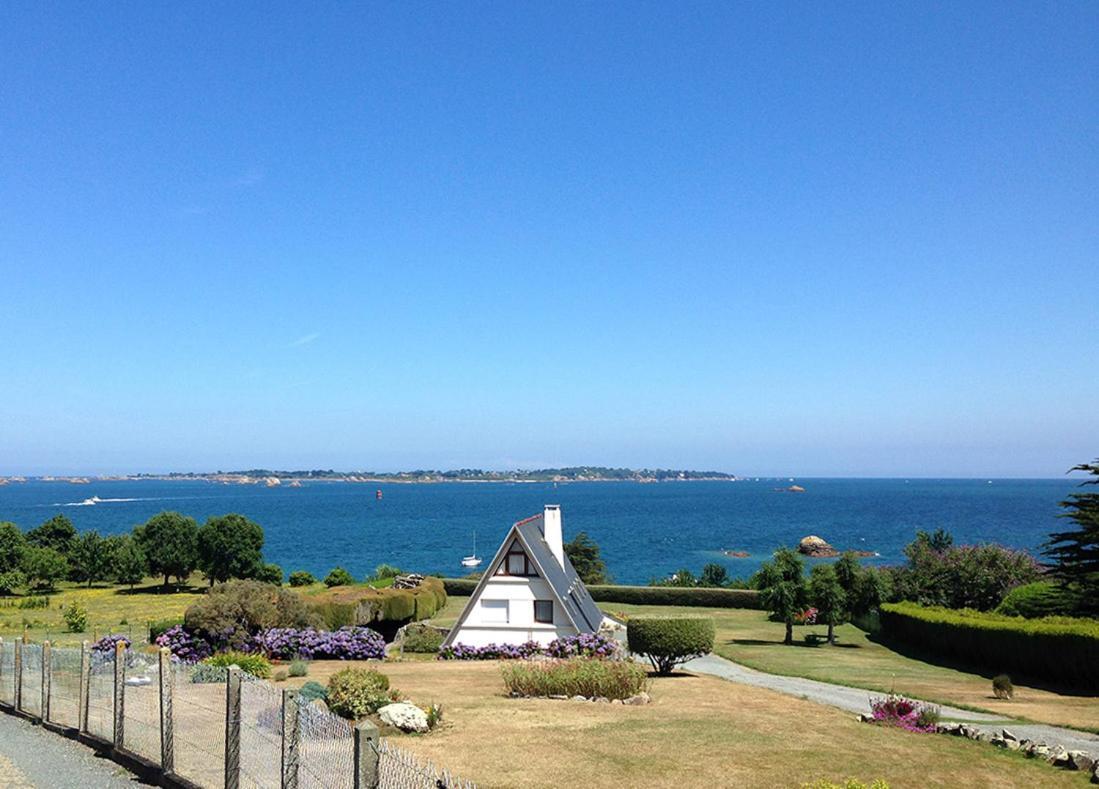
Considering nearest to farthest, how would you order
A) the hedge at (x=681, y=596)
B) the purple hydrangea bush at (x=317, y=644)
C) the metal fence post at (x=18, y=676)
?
the metal fence post at (x=18, y=676)
the purple hydrangea bush at (x=317, y=644)
the hedge at (x=681, y=596)

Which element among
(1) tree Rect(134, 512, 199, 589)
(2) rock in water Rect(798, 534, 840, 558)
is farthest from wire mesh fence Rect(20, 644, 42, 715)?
(2) rock in water Rect(798, 534, 840, 558)

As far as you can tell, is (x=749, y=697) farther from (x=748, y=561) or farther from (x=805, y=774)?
(x=748, y=561)

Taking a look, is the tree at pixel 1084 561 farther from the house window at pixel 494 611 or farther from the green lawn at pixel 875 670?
the house window at pixel 494 611

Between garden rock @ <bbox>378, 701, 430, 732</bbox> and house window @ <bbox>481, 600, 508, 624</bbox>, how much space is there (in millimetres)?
24387

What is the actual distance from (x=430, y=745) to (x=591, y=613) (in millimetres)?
31417

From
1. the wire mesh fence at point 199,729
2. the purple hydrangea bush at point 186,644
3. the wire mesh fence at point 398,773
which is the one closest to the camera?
the wire mesh fence at point 398,773

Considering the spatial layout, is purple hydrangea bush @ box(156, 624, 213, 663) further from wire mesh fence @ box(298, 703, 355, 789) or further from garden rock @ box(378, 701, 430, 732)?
wire mesh fence @ box(298, 703, 355, 789)

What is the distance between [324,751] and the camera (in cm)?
1076

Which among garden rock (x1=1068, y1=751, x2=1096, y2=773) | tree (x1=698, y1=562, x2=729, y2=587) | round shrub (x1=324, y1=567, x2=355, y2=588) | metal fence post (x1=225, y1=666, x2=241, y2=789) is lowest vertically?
tree (x1=698, y1=562, x2=729, y2=587)

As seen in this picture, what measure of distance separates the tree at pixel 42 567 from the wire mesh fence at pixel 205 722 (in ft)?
214

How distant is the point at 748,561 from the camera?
127m

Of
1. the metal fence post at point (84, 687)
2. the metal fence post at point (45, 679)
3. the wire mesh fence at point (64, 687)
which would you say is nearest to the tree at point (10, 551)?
the metal fence post at point (45, 679)

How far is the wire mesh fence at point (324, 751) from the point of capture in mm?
10492

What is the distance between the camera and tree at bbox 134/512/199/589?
85562 millimetres
